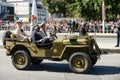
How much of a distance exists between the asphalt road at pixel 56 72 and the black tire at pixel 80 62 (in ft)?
0.56

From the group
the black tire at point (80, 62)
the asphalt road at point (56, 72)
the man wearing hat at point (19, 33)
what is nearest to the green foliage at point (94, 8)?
the asphalt road at point (56, 72)

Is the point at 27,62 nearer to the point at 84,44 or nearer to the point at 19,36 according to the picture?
→ the point at 19,36

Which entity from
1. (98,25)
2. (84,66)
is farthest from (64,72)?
(98,25)

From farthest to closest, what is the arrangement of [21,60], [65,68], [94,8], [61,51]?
[94,8] → [65,68] → [21,60] → [61,51]

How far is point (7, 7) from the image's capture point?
105 meters

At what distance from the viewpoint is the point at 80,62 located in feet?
36.8

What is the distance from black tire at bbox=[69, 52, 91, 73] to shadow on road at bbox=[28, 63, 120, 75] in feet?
0.92

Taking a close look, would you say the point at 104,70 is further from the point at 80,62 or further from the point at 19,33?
the point at 19,33

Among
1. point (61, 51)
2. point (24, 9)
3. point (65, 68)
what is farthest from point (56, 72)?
point (24, 9)

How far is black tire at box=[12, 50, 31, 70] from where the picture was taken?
11734 millimetres

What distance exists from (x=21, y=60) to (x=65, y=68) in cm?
145

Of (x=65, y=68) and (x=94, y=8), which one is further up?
(x=94, y=8)

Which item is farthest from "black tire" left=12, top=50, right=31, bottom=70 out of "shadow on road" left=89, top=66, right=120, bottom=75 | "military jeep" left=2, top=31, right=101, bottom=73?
"shadow on road" left=89, top=66, right=120, bottom=75

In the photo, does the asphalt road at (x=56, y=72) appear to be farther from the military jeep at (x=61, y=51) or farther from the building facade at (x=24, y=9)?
the building facade at (x=24, y=9)
